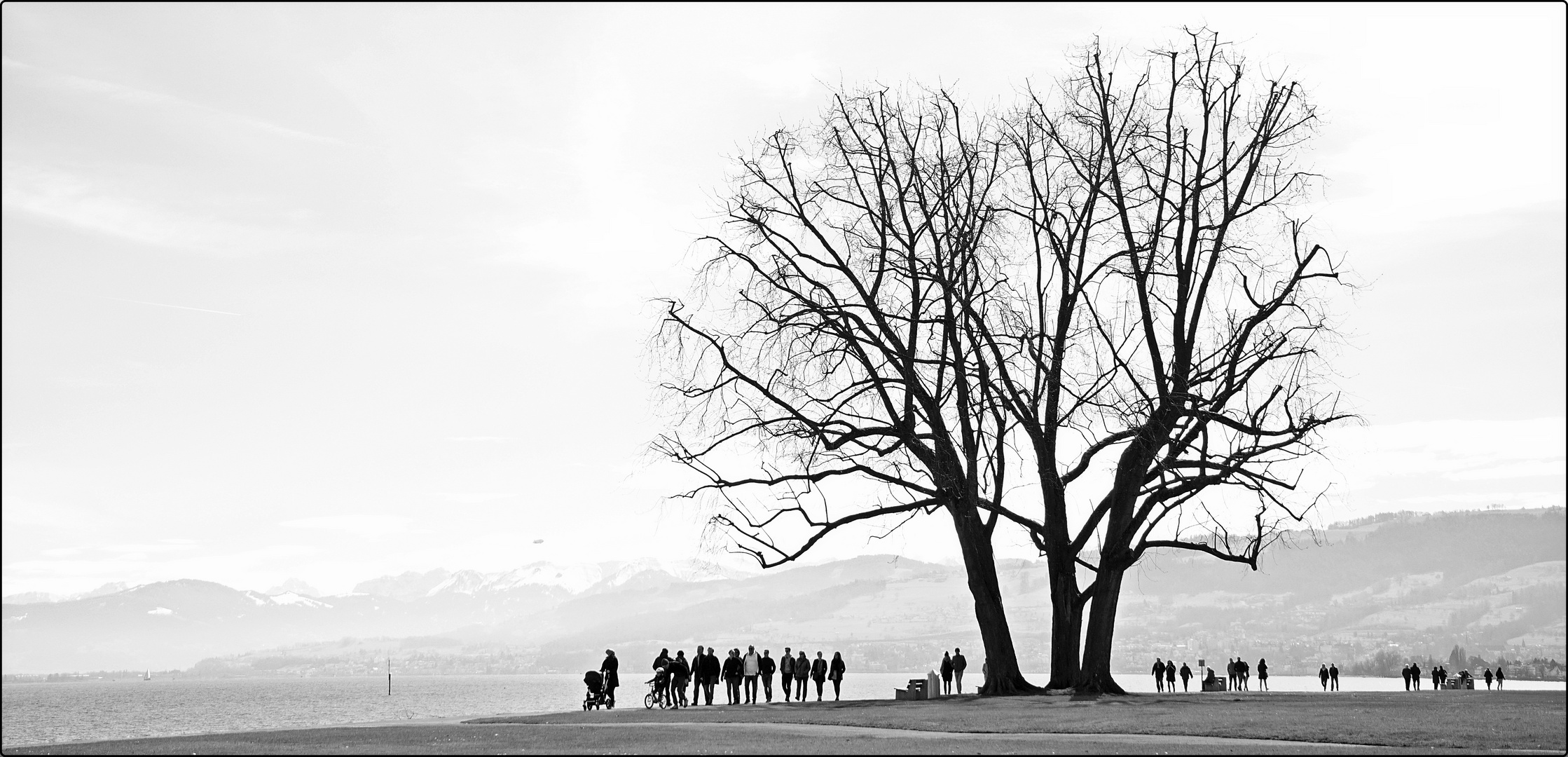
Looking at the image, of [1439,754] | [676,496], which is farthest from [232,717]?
[1439,754]

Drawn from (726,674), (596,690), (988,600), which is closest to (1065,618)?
(988,600)

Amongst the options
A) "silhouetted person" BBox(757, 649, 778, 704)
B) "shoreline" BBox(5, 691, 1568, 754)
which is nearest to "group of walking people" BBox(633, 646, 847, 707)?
"silhouetted person" BBox(757, 649, 778, 704)

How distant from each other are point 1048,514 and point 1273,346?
25.7 feet

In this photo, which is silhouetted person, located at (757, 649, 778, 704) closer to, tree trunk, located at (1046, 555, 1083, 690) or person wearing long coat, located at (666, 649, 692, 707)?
person wearing long coat, located at (666, 649, 692, 707)

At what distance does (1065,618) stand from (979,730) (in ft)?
43.1

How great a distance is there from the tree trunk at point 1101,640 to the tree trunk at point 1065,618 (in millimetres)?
465

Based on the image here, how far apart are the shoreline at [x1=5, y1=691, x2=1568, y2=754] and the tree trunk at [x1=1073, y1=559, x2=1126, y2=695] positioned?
3081mm

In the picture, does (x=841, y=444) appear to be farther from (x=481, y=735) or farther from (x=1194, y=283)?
(x=481, y=735)

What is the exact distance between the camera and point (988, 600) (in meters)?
36.0

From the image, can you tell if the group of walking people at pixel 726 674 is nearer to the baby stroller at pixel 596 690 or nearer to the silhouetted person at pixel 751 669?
the silhouetted person at pixel 751 669

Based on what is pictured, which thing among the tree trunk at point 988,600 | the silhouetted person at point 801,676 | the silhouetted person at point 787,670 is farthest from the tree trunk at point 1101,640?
the silhouetted person at point 801,676

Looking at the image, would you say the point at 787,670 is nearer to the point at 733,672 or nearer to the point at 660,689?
the point at 733,672

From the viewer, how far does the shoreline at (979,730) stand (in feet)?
64.7

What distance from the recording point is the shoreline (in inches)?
777
